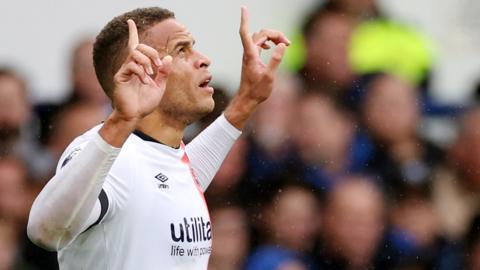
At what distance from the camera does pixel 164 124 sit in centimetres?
393

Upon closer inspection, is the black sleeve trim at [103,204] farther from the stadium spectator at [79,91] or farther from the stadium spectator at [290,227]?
the stadium spectator at [290,227]

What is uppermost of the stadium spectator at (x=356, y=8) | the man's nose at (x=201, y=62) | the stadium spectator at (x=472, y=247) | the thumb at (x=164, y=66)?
the thumb at (x=164, y=66)

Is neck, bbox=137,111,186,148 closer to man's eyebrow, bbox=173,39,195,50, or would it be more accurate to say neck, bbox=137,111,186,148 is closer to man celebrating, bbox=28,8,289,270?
man celebrating, bbox=28,8,289,270

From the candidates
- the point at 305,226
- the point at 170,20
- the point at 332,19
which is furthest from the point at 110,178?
the point at 332,19

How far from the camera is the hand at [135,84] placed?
10.8 ft

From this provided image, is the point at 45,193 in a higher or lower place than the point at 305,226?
higher

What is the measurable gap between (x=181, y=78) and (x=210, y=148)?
0.42 metres

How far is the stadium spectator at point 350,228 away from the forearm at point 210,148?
4.69ft

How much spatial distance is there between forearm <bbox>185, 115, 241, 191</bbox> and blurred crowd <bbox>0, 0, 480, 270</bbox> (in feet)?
3.50

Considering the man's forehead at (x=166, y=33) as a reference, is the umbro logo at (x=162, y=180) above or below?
below

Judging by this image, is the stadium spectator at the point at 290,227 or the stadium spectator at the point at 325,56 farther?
the stadium spectator at the point at 325,56

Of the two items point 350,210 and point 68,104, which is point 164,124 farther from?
point 350,210

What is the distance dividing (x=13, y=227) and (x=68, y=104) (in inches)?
23.3

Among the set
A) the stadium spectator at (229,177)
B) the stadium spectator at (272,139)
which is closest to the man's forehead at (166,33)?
the stadium spectator at (229,177)
